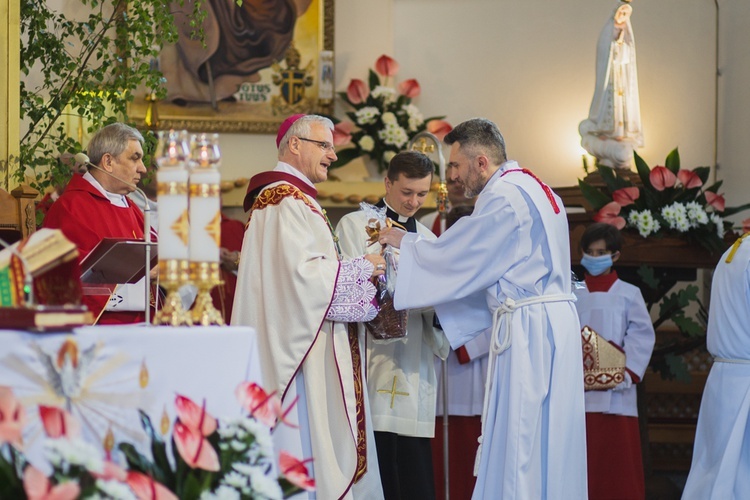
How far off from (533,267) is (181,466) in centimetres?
230

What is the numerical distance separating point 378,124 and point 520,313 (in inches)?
211

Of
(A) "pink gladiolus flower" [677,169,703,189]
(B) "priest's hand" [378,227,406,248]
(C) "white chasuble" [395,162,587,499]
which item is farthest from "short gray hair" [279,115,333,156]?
(A) "pink gladiolus flower" [677,169,703,189]

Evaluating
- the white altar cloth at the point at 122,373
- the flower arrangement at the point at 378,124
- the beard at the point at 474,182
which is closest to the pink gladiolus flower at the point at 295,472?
the white altar cloth at the point at 122,373

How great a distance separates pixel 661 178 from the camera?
784cm

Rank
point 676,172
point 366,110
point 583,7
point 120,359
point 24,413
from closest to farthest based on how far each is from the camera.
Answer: point 24,413, point 120,359, point 676,172, point 366,110, point 583,7

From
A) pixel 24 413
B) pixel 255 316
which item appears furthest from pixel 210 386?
pixel 255 316

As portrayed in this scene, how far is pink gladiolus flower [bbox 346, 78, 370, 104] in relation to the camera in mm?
9773

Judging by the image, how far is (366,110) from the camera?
9586 millimetres

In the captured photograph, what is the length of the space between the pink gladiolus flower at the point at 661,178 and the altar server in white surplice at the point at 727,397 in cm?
192

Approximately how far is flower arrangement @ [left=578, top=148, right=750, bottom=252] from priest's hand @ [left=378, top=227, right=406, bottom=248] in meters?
3.31

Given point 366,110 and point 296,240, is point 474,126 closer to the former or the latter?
point 296,240

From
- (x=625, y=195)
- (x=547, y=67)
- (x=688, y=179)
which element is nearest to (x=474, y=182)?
(x=625, y=195)

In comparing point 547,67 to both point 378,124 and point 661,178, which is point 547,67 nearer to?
point 378,124

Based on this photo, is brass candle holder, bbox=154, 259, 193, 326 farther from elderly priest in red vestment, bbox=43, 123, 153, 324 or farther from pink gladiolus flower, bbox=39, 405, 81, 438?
elderly priest in red vestment, bbox=43, 123, 153, 324
